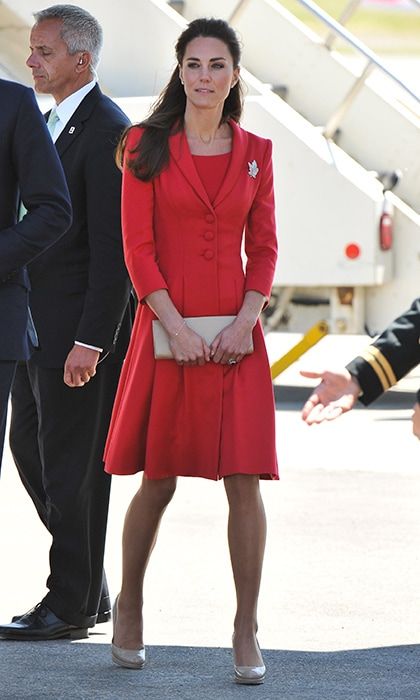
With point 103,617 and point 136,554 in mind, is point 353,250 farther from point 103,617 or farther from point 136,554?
point 136,554

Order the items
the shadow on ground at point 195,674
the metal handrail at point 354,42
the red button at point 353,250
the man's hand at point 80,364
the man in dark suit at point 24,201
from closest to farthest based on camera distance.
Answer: the man in dark suit at point 24,201, the shadow on ground at point 195,674, the man's hand at point 80,364, the metal handrail at point 354,42, the red button at point 353,250

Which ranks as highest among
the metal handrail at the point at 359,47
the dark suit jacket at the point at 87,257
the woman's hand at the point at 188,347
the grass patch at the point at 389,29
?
the grass patch at the point at 389,29

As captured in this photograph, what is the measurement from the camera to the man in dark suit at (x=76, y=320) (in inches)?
207

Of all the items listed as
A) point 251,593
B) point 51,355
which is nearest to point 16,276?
point 51,355

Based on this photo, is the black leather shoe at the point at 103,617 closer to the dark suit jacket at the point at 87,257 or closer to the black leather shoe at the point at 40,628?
the black leather shoe at the point at 40,628

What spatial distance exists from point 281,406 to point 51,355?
19.6 feet

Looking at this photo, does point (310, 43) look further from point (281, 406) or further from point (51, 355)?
point (51, 355)

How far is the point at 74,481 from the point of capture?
540cm

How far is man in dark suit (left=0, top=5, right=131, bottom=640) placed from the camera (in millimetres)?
5266

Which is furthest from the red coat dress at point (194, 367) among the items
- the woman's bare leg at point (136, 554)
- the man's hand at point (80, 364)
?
the man's hand at point (80, 364)

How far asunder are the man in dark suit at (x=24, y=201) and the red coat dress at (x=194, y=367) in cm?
31

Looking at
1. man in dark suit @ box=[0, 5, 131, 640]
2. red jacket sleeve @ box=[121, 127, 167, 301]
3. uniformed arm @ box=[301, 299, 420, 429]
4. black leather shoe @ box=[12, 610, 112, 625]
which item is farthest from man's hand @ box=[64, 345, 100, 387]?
→ uniformed arm @ box=[301, 299, 420, 429]

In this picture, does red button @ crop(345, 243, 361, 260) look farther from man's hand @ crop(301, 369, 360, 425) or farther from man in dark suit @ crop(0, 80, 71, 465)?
man's hand @ crop(301, 369, 360, 425)

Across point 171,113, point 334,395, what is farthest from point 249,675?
point 171,113
